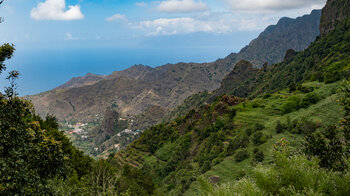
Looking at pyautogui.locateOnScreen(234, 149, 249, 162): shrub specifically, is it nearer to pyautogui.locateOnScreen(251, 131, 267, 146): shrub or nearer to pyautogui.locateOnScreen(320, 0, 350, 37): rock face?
pyautogui.locateOnScreen(251, 131, 267, 146): shrub

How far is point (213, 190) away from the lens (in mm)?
8789

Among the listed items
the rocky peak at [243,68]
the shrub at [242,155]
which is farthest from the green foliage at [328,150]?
the rocky peak at [243,68]

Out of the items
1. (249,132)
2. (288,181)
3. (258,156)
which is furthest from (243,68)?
(288,181)

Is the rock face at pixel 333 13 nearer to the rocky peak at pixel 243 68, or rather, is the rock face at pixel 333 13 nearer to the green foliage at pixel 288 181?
the rocky peak at pixel 243 68

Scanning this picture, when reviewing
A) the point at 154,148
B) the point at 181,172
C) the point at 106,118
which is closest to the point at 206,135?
the point at 181,172

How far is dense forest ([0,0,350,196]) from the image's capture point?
900cm

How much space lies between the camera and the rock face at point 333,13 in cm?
8381

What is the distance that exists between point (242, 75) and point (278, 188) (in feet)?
419

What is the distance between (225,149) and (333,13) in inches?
3235

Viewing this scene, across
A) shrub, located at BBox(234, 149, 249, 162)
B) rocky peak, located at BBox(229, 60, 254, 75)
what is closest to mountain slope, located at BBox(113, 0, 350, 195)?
shrub, located at BBox(234, 149, 249, 162)

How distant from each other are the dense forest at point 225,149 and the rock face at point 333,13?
0.45 m

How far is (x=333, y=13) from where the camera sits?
8900 cm

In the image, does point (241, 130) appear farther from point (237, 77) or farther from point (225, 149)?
point (237, 77)

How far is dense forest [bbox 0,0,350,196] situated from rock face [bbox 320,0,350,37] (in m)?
0.45
